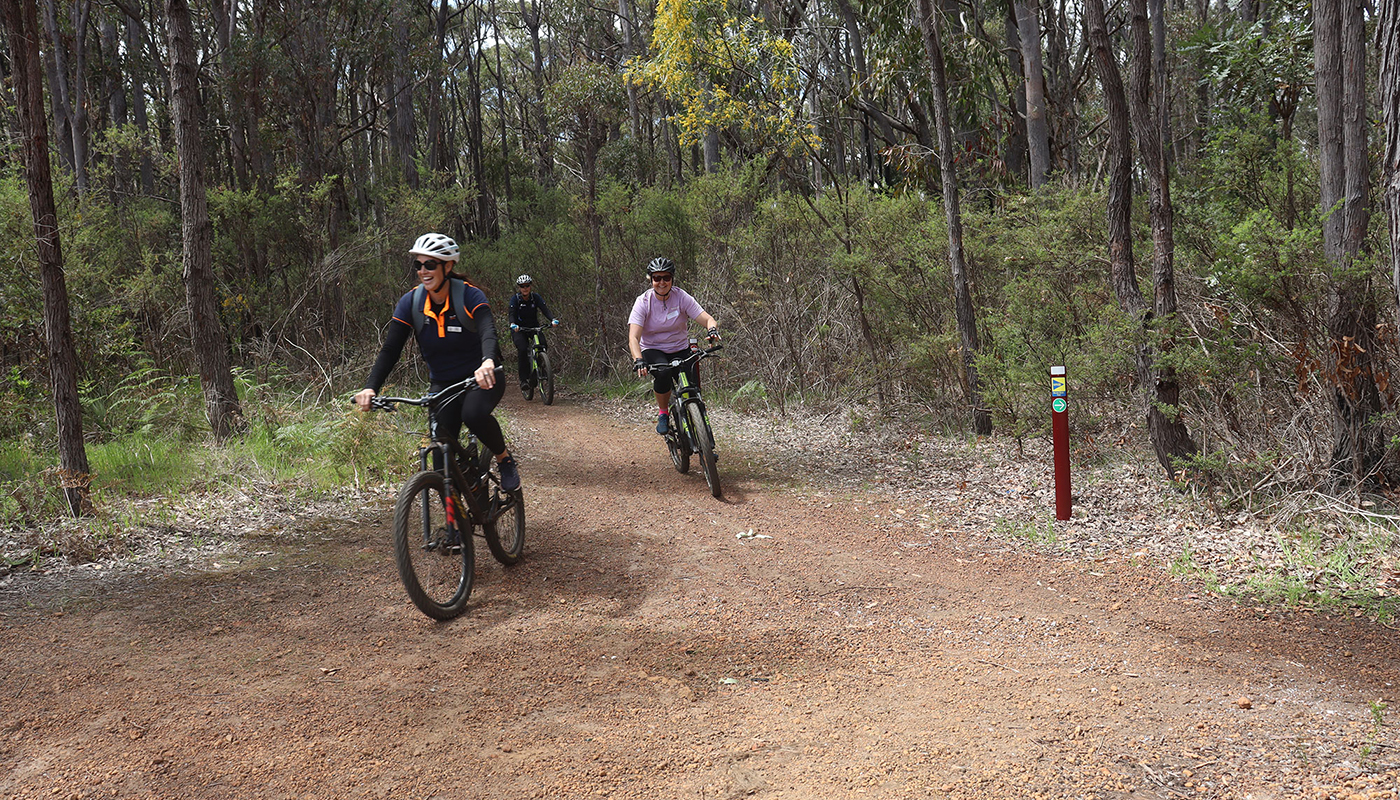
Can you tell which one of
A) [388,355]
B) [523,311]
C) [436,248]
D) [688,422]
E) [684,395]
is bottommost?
[688,422]

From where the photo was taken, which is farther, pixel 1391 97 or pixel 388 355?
pixel 388 355

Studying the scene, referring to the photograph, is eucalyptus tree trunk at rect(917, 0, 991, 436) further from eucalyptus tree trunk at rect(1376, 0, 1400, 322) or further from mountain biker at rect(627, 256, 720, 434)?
eucalyptus tree trunk at rect(1376, 0, 1400, 322)

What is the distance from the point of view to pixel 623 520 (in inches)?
285

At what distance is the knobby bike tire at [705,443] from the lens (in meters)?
7.89

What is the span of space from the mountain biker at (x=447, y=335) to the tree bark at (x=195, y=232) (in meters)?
5.19

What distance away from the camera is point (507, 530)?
19.5ft

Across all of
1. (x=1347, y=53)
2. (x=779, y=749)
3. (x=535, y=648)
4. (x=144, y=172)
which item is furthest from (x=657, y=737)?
(x=144, y=172)

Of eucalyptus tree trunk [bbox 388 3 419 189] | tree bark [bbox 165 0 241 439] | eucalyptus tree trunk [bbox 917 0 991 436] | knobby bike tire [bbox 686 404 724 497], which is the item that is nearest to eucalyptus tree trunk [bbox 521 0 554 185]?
eucalyptus tree trunk [bbox 388 3 419 189]

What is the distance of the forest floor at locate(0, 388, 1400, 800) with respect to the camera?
330 cm

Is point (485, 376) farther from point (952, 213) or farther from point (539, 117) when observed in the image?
point (539, 117)

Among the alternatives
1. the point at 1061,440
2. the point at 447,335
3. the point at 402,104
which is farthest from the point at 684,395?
the point at 402,104

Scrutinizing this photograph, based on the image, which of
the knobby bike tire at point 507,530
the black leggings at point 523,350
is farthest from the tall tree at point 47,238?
the black leggings at point 523,350

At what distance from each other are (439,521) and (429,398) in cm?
68

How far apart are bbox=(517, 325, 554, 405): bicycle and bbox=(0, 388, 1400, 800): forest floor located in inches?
321
